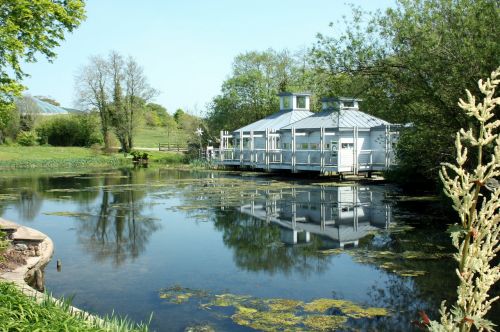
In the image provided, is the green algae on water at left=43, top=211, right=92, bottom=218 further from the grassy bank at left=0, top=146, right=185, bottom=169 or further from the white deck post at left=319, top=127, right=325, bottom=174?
the grassy bank at left=0, top=146, right=185, bottom=169

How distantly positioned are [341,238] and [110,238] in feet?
21.0

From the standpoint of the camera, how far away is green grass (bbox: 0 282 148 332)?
4988mm

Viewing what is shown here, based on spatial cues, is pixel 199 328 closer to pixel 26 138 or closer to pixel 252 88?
pixel 252 88

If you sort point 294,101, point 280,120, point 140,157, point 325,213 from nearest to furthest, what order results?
point 325,213
point 280,120
point 294,101
point 140,157

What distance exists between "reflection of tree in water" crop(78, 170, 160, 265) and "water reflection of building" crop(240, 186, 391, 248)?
3887 millimetres

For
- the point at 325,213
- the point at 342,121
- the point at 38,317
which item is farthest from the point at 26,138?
the point at 38,317

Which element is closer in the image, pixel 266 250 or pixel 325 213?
pixel 266 250

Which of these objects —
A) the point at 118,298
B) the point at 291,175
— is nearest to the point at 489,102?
the point at 118,298

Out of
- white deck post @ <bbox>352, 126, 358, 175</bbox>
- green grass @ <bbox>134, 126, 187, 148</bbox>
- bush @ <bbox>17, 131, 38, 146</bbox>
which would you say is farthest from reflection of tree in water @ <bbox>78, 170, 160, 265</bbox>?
green grass @ <bbox>134, 126, 187, 148</bbox>

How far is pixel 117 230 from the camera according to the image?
15.0 m

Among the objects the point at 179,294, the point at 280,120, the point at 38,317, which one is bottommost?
the point at 179,294

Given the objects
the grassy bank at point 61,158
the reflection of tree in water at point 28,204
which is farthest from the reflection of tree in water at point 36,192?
the grassy bank at point 61,158

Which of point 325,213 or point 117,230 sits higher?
point 325,213

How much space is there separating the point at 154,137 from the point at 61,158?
1075 inches
